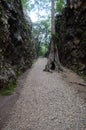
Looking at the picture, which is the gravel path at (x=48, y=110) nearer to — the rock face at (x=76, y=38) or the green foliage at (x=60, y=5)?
the rock face at (x=76, y=38)

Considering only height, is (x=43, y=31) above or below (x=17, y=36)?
above

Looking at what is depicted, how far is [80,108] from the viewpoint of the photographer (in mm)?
6488

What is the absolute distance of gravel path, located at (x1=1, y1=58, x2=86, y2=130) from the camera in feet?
17.1

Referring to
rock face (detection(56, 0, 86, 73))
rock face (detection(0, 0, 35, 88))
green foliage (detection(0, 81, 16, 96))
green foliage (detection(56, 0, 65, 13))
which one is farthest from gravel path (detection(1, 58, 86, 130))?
green foliage (detection(56, 0, 65, 13))

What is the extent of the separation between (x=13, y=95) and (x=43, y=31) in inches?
1397

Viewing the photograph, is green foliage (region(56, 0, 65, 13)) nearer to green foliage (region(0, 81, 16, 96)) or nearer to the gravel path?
the gravel path

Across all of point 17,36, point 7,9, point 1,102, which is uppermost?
point 7,9

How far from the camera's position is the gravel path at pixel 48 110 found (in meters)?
5.21

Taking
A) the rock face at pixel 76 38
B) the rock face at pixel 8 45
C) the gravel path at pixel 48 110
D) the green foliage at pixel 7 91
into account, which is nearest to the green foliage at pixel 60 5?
the rock face at pixel 76 38

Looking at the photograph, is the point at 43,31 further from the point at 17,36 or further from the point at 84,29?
the point at 17,36

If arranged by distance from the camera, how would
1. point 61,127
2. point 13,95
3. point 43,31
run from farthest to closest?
point 43,31, point 13,95, point 61,127

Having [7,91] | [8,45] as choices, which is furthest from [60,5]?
[7,91]

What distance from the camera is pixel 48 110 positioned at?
6.32m

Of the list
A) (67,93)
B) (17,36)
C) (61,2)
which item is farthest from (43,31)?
(67,93)
